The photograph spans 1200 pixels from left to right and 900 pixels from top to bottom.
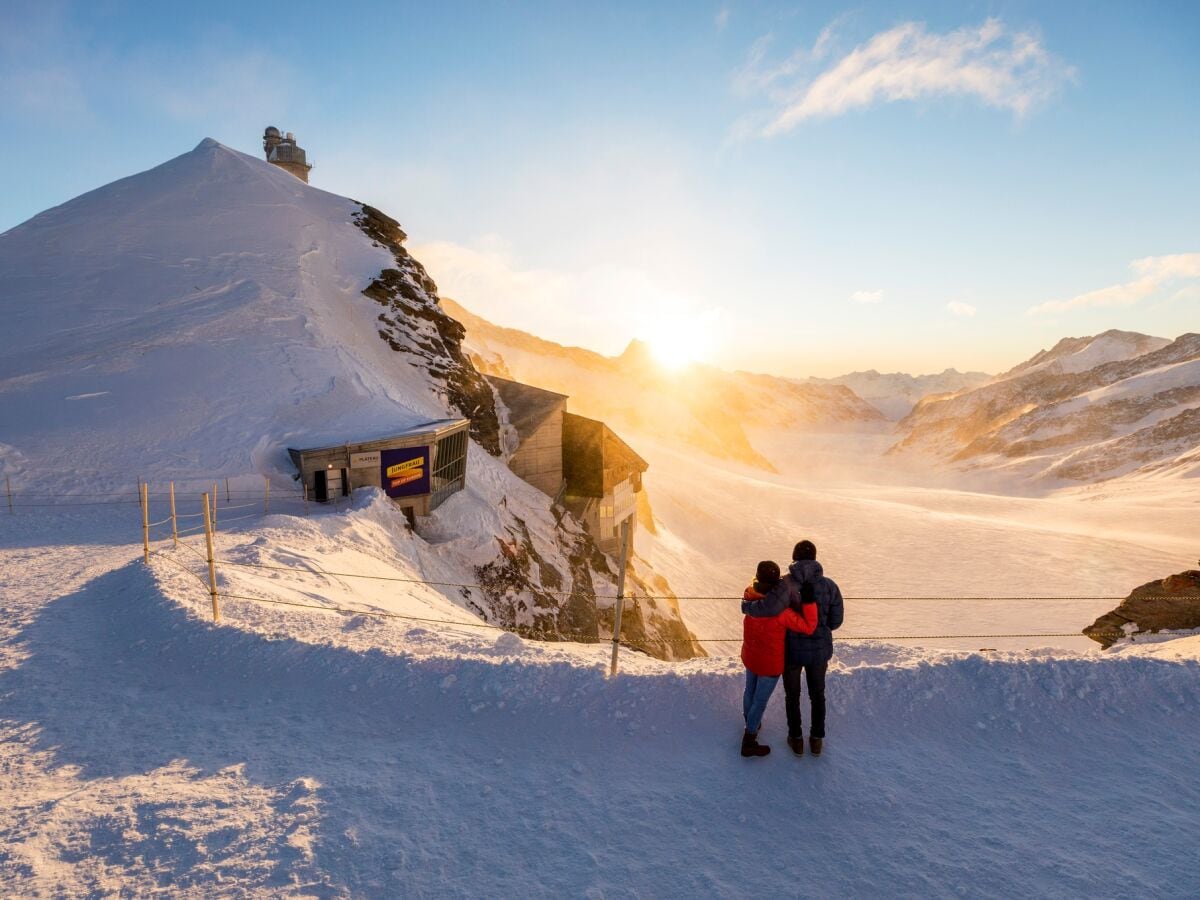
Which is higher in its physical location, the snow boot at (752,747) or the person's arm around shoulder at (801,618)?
the person's arm around shoulder at (801,618)

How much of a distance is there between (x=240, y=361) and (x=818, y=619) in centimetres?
2966

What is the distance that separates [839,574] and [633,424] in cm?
7164

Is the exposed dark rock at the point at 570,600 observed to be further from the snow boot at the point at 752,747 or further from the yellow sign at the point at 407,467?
the snow boot at the point at 752,747

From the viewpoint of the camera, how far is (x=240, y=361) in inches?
1099

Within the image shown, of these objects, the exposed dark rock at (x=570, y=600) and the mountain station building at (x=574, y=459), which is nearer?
the exposed dark rock at (x=570, y=600)

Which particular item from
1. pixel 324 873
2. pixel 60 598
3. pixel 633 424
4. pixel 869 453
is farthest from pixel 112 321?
pixel 869 453

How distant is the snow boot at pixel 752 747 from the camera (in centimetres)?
615

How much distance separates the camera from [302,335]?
31.2 metres

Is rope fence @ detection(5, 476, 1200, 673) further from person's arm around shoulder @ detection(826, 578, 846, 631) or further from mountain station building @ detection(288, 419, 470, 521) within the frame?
mountain station building @ detection(288, 419, 470, 521)

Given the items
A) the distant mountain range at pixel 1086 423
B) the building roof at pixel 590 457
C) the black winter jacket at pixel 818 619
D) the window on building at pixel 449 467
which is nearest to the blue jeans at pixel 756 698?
the black winter jacket at pixel 818 619

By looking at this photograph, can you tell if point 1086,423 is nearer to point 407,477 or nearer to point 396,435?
point 407,477

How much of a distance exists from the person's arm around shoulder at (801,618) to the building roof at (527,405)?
31.6m

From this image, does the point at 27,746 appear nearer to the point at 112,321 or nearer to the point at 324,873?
the point at 324,873

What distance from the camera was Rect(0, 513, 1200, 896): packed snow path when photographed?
4.74 metres
